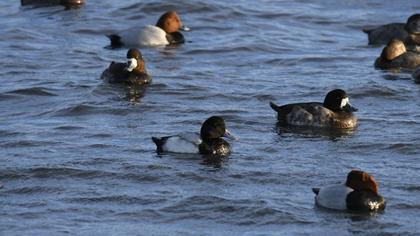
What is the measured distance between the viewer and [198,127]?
53.6 feet

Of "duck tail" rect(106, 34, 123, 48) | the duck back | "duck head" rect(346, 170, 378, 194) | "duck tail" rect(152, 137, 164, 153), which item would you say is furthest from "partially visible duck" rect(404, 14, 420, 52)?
"duck head" rect(346, 170, 378, 194)

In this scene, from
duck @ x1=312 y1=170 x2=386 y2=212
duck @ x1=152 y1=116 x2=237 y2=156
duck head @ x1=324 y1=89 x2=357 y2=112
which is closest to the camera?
duck @ x1=312 y1=170 x2=386 y2=212

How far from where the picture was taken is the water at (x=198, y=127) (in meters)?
12.2

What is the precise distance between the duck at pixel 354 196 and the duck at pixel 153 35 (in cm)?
1098

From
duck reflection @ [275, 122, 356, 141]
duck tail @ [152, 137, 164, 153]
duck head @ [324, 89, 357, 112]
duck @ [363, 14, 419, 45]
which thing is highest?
duck @ [363, 14, 419, 45]

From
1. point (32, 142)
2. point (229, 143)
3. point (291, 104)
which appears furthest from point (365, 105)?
point (32, 142)

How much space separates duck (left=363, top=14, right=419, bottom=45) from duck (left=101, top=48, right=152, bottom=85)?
232 inches

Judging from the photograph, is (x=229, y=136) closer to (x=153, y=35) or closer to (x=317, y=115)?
(x=317, y=115)

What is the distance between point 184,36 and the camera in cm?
2450

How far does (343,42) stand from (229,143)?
9.20 metres

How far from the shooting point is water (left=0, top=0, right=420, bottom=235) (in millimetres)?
12242

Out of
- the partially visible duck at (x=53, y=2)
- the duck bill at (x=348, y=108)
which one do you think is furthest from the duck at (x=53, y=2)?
the duck bill at (x=348, y=108)

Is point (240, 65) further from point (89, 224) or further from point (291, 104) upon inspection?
point (89, 224)

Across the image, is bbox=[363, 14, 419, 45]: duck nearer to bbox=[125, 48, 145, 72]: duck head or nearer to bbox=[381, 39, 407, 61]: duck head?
bbox=[381, 39, 407, 61]: duck head
